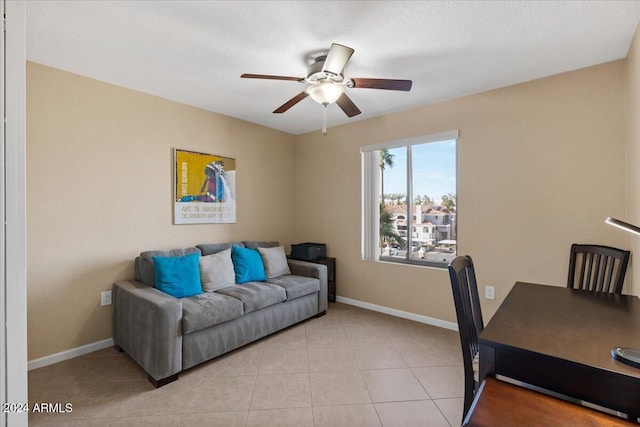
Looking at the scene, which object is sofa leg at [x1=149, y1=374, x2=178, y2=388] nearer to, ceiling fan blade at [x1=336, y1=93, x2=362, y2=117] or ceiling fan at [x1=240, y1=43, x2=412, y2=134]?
ceiling fan at [x1=240, y1=43, x2=412, y2=134]

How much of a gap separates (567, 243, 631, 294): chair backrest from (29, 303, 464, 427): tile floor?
115 cm

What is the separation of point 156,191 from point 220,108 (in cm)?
118

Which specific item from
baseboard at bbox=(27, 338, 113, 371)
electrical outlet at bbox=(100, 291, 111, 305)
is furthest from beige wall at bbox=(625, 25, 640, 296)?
baseboard at bbox=(27, 338, 113, 371)

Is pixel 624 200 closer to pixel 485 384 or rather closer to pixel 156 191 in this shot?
pixel 485 384

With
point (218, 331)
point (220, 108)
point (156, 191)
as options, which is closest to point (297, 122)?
point (220, 108)

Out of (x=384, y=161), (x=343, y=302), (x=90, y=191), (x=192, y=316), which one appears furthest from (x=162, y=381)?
(x=384, y=161)

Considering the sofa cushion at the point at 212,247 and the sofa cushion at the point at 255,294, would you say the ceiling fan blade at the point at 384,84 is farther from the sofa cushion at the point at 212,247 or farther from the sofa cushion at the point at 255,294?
the sofa cushion at the point at 212,247

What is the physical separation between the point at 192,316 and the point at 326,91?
1989mm

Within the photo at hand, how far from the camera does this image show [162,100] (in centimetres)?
312

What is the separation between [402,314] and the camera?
355 centimetres

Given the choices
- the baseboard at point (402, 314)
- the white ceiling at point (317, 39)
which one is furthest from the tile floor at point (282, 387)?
the white ceiling at point (317, 39)

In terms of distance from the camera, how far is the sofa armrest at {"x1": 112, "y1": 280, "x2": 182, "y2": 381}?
215cm

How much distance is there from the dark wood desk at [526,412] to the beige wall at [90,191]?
3.07 m

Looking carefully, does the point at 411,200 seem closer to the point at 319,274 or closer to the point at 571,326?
the point at 319,274
